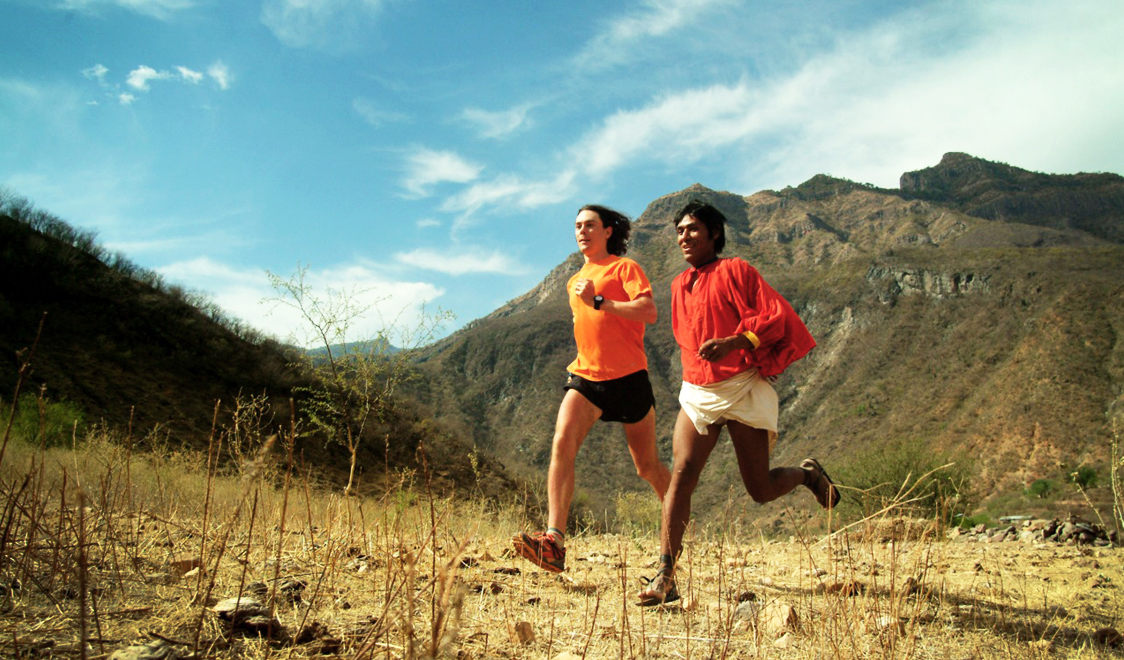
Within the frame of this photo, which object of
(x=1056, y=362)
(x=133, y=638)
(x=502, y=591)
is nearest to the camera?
(x=133, y=638)

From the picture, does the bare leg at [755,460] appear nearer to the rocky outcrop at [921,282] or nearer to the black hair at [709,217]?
the black hair at [709,217]

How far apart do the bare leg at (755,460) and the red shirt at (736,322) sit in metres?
0.30

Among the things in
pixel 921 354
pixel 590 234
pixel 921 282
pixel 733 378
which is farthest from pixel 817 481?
pixel 921 282

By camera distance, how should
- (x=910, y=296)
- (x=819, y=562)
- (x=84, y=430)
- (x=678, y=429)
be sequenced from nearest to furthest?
(x=678, y=429), (x=819, y=562), (x=84, y=430), (x=910, y=296)

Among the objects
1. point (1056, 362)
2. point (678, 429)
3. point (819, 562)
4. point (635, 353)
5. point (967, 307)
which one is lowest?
point (819, 562)

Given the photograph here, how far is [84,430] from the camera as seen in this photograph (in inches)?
398

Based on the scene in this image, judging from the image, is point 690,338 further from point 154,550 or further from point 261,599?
point 154,550

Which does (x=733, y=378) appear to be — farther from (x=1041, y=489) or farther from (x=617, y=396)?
(x=1041, y=489)

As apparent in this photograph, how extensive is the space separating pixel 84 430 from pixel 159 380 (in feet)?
23.4

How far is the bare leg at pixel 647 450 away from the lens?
157 inches

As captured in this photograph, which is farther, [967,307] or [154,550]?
[967,307]

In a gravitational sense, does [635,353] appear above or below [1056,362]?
below

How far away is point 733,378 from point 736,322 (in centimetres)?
33

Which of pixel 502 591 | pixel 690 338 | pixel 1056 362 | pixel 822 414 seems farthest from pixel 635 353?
pixel 822 414
